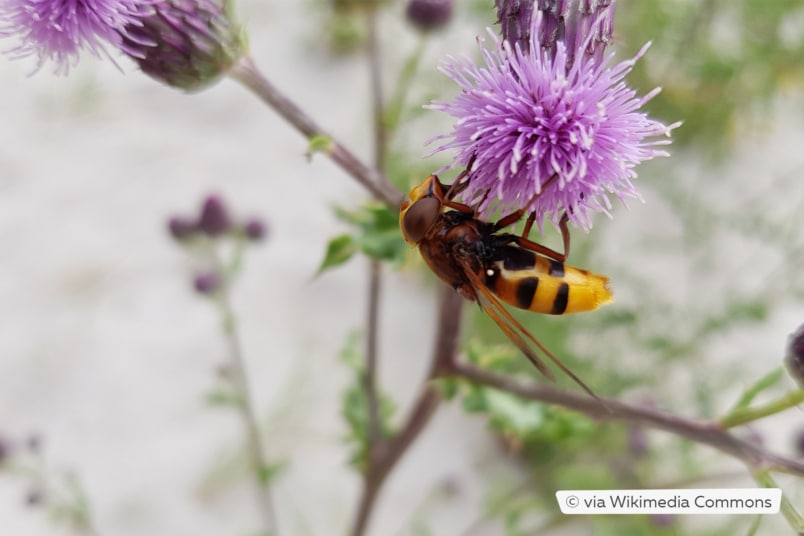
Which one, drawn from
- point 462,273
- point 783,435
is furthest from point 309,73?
point 462,273

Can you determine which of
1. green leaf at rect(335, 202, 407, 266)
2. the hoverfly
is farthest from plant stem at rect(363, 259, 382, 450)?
the hoverfly

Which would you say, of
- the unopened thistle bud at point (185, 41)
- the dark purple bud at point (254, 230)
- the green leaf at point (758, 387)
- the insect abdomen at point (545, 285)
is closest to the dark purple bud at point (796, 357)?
the green leaf at point (758, 387)

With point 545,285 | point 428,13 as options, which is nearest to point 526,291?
point 545,285

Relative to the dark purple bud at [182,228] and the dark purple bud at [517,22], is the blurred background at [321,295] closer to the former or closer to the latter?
the dark purple bud at [182,228]

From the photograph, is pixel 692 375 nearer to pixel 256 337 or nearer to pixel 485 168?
pixel 256 337

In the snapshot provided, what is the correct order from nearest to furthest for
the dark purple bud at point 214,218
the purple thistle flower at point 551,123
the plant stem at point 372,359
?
the purple thistle flower at point 551,123, the plant stem at point 372,359, the dark purple bud at point 214,218

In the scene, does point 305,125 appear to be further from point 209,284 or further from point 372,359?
point 209,284
